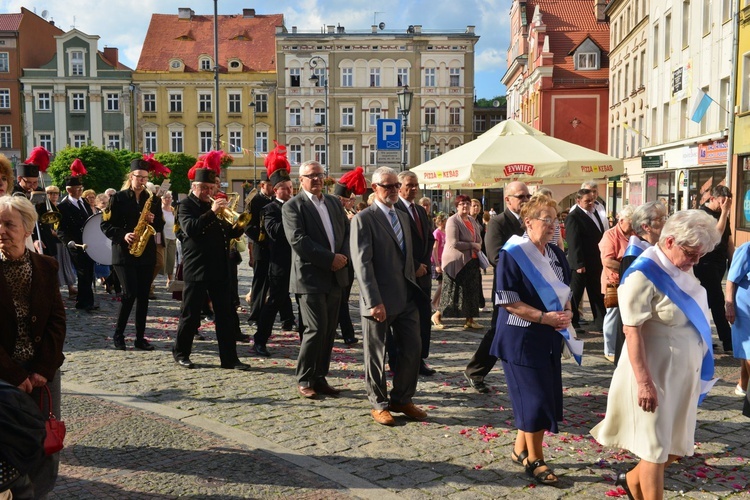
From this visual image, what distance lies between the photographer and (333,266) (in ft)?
22.2

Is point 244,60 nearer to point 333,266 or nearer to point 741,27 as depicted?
point 741,27

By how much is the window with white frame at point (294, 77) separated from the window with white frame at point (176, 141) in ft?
35.7

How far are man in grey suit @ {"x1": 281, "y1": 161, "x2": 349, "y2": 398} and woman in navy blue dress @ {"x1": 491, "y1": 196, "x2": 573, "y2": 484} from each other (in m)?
2.17

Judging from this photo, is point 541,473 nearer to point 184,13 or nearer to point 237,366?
point 237,366

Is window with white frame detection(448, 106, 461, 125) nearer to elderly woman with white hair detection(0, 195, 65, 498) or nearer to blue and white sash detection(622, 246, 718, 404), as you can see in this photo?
blue and white sash detection(622, 246, 718, 404)

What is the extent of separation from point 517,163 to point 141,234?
558cm

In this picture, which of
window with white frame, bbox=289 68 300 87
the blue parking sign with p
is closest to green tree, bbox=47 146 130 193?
window with white frame, bbox=289 68 300 87

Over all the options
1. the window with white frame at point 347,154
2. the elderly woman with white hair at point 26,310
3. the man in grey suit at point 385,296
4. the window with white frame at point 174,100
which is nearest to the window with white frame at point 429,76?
the window with white frame at point 347,154

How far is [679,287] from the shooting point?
4008 mm

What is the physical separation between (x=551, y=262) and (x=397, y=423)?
1879 mm

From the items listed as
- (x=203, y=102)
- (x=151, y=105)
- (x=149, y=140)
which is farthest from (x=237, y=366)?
(x=149, y=140)

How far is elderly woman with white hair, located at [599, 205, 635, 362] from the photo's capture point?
8387 millimetres

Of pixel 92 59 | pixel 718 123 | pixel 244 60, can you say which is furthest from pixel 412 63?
pixel 718 123

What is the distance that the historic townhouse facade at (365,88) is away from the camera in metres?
67.5
